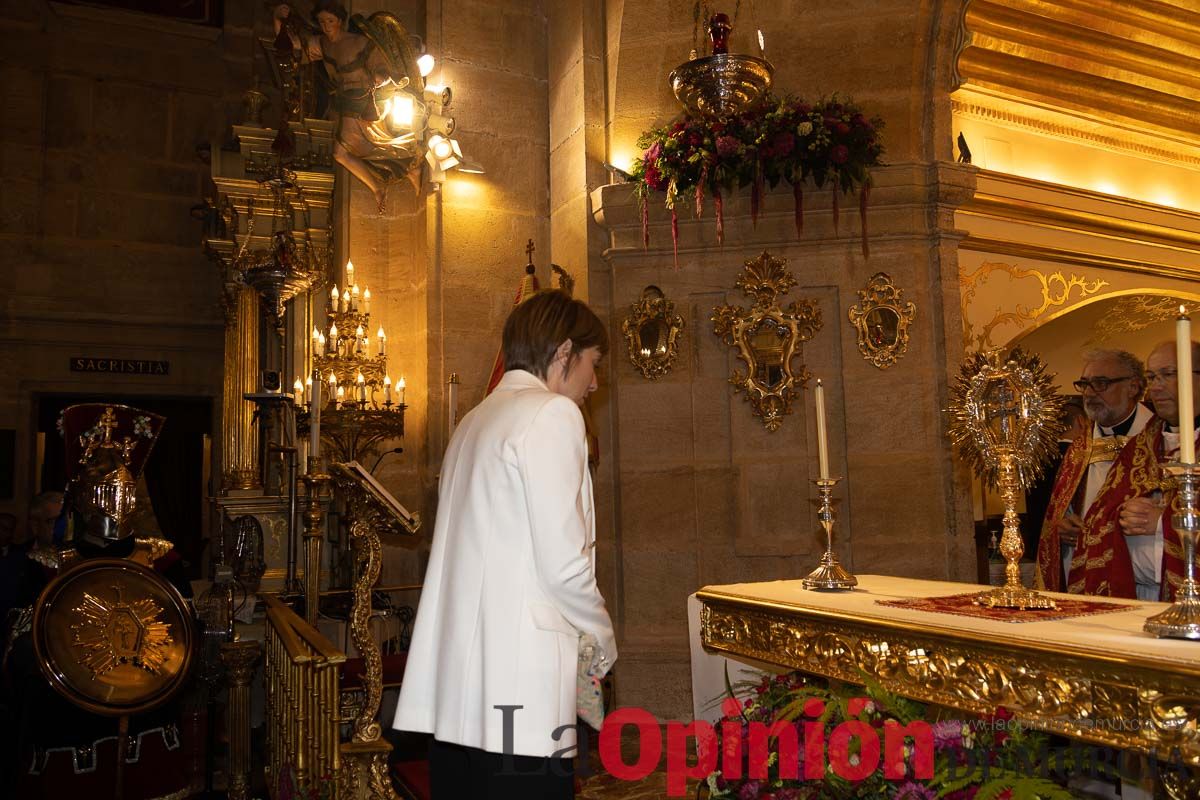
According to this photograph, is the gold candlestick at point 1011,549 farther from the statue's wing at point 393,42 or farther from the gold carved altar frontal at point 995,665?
the statue's wing at point 393,42

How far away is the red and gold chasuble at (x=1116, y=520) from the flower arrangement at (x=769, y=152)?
7.40 feet

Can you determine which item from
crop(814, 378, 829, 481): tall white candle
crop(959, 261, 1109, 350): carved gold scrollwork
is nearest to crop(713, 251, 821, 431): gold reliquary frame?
crop(959, 261, 1109, 350): carved gold scrollwork

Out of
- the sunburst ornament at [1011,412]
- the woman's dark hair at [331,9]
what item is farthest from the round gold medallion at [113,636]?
the woman's dark hair at [331,9]

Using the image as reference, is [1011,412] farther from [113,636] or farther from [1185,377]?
[113,636]

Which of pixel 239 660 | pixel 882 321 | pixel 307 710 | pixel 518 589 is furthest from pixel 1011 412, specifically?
pixel 239 660

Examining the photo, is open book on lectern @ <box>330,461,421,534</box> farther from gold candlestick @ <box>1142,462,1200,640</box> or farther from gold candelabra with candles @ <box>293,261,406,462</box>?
gold candelabra with candles @ <box>293,261,406,462</box>

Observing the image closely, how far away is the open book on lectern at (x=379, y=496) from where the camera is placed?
360 centimetres

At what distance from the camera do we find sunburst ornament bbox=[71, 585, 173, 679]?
4.14 m

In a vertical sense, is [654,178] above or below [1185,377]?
above

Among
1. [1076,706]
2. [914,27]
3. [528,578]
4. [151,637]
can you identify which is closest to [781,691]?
[1076,706]

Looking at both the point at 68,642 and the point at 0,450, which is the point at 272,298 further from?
the point at 0,450

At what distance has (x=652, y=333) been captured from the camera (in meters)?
5.89

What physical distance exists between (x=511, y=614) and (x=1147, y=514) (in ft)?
8.06

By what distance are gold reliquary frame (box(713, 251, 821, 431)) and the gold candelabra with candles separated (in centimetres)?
233
